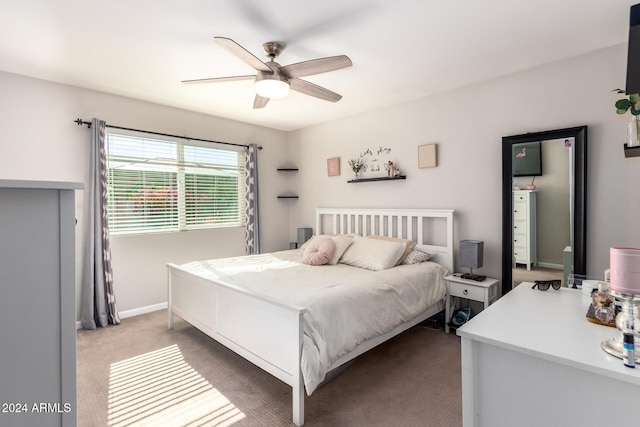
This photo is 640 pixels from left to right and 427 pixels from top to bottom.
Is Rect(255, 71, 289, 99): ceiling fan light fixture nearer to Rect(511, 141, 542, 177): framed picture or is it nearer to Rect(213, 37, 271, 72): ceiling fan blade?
Rect(213, 37, 271, 72): ceiling fan blade

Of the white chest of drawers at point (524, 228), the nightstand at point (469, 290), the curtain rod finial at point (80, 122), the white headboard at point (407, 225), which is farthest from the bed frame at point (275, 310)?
the curtain rod finial at point (80, 122)

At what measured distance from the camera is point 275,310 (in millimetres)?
2062

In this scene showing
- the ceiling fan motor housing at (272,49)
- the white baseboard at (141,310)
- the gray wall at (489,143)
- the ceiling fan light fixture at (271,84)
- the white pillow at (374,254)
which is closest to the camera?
the ceiling fan light fixture at (271,84)

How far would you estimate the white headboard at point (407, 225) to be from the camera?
3.45 m

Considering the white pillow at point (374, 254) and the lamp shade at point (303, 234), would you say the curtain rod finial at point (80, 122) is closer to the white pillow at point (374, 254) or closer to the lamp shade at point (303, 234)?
the lamp shade at point (303, 234)

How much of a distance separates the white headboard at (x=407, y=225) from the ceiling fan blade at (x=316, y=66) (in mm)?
1980

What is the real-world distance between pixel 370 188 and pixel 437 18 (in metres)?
2.30

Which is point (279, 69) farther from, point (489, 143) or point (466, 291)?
point (466, 291)

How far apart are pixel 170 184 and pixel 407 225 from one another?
293 centimetres

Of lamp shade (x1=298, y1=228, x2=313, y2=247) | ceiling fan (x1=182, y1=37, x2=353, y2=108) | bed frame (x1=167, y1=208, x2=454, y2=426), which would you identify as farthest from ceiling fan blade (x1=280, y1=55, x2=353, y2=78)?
lamp shade (x1=298, y1=228, x2=313, y2=247)

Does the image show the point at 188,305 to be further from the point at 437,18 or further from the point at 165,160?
the point at 437,18

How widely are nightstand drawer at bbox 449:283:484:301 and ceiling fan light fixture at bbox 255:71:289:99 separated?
92.7 inches

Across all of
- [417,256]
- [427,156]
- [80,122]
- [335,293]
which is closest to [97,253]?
[80,122]

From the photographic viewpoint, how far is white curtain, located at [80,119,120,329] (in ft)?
10.9
